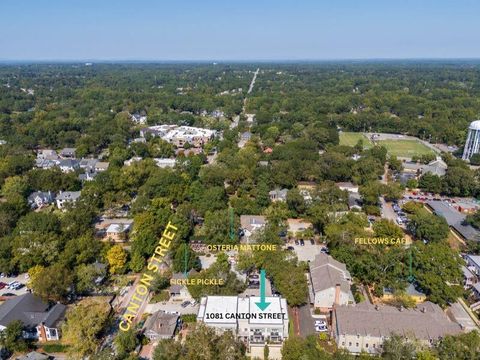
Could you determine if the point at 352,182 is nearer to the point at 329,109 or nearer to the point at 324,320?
the point at 324,320

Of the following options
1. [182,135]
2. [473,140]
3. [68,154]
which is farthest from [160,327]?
[473,140]

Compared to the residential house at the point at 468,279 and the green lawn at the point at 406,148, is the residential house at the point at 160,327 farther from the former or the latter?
the green lawn at the point at 406,148

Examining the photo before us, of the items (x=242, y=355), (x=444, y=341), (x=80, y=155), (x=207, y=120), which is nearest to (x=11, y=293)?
(x=242, y=355)

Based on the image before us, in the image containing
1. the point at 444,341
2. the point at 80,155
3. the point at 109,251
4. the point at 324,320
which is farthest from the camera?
the point at 80,155

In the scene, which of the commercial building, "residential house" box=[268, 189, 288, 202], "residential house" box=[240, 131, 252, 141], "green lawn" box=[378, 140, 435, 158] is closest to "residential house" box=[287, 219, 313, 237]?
"residential house" box=[268, 189, 288, 202]

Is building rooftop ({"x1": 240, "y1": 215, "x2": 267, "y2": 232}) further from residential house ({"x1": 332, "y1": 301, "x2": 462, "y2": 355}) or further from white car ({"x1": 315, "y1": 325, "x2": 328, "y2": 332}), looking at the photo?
residential house ({"x1": 332, "y1": 301, "x2": 462, "y2": 355})

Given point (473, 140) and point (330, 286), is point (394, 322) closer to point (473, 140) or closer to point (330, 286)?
point (330, 286)
